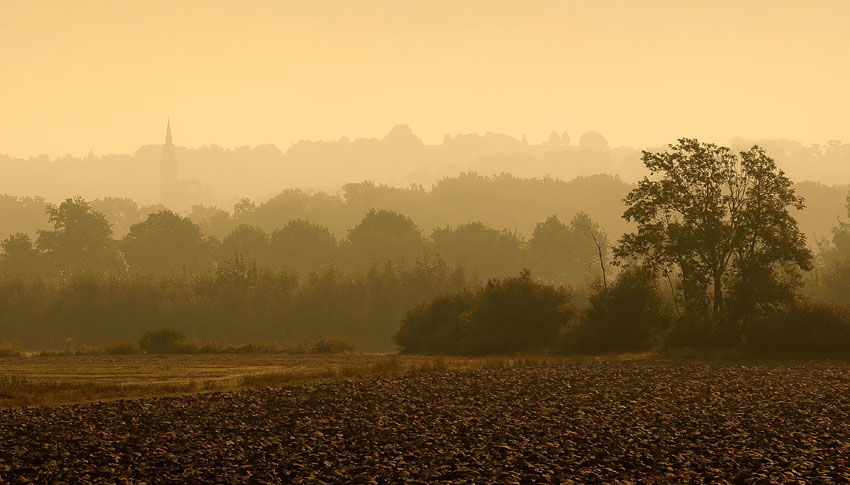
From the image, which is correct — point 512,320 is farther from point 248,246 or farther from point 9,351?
point 248,246

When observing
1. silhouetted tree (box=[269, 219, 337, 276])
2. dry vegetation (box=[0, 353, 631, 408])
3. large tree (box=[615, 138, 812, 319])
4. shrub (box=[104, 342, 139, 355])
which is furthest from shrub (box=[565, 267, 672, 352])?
silhouetted tree (box=[269, 219, 337, 276])

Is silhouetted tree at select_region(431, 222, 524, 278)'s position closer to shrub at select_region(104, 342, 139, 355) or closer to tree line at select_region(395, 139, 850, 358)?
tree line at select_region(395, 139, 850, 358)

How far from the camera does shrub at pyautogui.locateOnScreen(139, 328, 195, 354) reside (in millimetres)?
71750

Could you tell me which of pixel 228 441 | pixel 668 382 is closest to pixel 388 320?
pixel 668 382

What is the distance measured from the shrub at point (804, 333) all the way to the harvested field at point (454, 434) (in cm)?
1693

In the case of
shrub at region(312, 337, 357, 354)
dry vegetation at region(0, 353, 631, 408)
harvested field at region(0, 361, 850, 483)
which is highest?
shrub at region(312, 337, 357, 354)

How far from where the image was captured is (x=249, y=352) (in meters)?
72.7

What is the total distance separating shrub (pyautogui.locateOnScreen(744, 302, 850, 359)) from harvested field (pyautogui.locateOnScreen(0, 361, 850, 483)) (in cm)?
1693

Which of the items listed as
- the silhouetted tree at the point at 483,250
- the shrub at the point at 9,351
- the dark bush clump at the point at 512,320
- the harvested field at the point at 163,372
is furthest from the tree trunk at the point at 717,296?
the silhouetted tree at the point at 483,250

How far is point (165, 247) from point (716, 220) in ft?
355

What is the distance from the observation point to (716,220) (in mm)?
63406

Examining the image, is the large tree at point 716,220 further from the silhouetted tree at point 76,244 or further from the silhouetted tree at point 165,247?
the silhouetted tree at point 76,244

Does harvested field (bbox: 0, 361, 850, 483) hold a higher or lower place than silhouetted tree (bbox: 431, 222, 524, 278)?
lower

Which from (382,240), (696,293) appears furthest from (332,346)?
(382,240)
